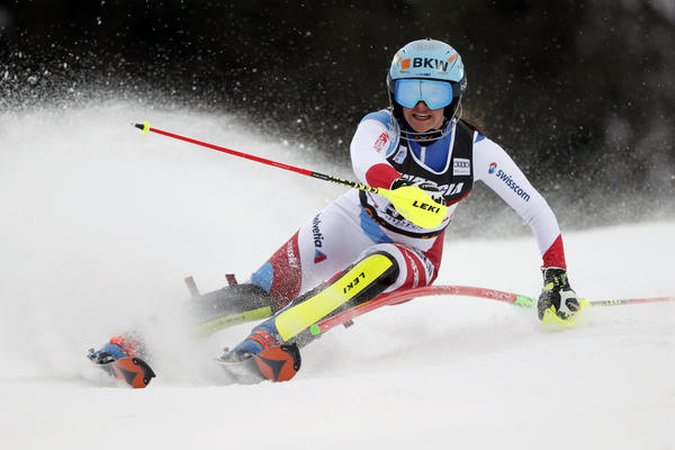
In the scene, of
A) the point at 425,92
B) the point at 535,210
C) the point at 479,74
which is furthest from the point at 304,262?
the point at 479,74

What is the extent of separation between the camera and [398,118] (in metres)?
3.30

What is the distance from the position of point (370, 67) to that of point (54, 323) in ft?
18.7

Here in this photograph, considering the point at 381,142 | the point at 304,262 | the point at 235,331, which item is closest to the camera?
the point at 381,142

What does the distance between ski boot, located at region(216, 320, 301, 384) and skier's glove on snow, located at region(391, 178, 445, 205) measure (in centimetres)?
73

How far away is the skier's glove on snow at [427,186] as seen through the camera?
2.96 metres

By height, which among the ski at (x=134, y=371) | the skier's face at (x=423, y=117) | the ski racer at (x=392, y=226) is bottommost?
the ski at (x=134, y=371)

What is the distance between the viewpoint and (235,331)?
3.73 m

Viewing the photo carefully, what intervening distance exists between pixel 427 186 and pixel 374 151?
0.26 m

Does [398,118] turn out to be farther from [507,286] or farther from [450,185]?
[507,286]

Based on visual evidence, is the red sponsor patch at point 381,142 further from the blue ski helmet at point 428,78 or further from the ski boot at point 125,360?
the ski boot at point 125,360

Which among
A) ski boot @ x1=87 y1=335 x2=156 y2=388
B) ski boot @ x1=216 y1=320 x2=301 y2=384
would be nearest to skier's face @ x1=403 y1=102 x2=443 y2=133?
ski boot @ x1=216 y1=320 x2=301 y2=384

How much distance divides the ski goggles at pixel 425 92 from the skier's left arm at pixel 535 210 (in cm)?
29

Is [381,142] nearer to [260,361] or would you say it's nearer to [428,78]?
[428,78]

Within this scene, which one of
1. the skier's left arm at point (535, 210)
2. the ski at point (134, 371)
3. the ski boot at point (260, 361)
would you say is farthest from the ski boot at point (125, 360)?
the skier's left arm at point (535, 210)
